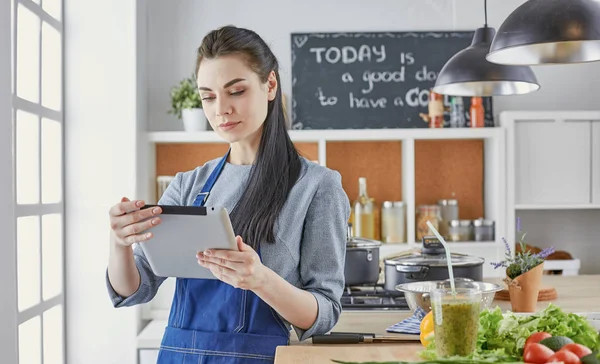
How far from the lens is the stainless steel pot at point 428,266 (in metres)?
2.54

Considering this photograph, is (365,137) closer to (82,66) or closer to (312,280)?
(82,66)

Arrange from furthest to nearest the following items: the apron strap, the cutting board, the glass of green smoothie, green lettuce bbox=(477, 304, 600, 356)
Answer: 1. the apron strap
2. the cutting board
3. green lettuce bbox=(477, 304, 600, 356)
4. the glass of green smoothie

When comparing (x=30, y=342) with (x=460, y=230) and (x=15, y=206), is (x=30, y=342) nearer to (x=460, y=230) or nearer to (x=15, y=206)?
(x=15, y=206)

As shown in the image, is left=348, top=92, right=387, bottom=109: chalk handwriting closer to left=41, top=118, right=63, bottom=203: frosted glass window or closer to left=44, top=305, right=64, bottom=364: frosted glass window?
left=41, top=118, right=63, bottom=203: frosted glass window

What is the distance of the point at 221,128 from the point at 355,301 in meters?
1.16

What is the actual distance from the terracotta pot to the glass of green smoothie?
1227mm

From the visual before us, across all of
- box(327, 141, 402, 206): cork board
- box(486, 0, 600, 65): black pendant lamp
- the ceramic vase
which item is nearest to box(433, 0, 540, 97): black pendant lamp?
box(486, 0, 600, 65): black pendant lamp

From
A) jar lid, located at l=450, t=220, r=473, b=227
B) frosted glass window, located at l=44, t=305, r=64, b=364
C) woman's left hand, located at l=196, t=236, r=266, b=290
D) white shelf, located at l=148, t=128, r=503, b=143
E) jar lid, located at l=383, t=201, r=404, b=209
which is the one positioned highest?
white shelf, located at l=148, t=128, r=503, b=143

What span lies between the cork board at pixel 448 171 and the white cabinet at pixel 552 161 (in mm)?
358

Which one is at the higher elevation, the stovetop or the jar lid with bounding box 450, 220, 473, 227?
the jar lid with bounding box 450, 220, 473, 227

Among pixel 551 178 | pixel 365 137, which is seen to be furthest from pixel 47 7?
pixel 551 178

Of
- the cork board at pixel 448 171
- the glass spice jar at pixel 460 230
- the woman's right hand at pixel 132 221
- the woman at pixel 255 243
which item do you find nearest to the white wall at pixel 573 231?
the cork board at pixel 448 171

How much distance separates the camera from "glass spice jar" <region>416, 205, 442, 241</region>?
4.30 m

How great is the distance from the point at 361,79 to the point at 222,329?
2.94m
